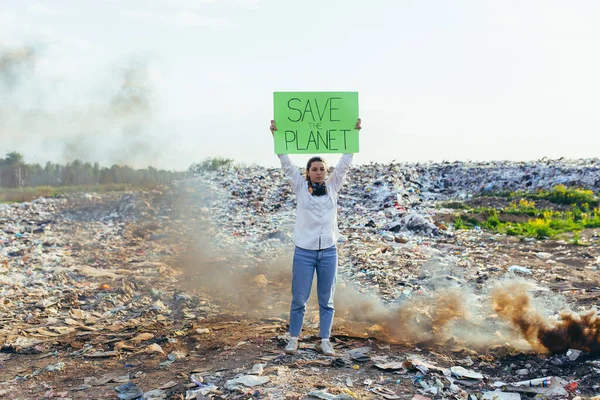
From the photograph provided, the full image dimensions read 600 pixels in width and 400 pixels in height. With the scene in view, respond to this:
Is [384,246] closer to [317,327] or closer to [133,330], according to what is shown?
[317,327]

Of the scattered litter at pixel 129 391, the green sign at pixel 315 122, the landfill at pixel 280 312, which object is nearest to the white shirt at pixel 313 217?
the green sign at pixel 315 122

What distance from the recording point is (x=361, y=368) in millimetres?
3537

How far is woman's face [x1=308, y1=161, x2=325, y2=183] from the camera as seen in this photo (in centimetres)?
366

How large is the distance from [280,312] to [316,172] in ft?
6.98

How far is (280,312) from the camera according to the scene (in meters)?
5.28

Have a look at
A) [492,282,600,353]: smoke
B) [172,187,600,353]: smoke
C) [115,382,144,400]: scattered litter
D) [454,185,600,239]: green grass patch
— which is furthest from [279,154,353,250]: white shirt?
[454,185,600,239]: green grass patch

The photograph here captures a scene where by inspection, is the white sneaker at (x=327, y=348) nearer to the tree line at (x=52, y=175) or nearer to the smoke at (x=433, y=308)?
the smoke at (x=433, y=308)

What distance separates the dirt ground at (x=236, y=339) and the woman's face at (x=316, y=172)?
1.28m

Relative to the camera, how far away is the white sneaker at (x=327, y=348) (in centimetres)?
374

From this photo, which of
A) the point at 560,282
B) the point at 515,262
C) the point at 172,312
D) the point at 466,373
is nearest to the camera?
the point at 466,373

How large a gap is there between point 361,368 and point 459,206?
960 centimetres

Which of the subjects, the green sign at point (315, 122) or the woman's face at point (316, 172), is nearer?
the woman's face at point (316, 172)

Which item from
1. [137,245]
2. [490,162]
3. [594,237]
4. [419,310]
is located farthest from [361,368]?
[490,162]

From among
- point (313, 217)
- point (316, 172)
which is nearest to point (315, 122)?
point (316, 172)
